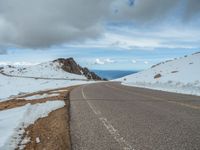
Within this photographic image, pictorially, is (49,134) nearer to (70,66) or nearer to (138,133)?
(138,133)

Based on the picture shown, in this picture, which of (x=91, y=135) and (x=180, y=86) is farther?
(x=180, y=86)

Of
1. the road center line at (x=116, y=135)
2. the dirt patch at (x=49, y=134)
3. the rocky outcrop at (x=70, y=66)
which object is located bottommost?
the dirt patch at (x=49, y=134)

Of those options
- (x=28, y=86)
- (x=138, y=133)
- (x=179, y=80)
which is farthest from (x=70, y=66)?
(x=138, y=133)

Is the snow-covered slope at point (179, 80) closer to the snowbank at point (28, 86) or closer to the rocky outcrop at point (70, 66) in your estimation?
the snowbank at point (28, 86)

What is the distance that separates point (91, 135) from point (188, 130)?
2.52 meters

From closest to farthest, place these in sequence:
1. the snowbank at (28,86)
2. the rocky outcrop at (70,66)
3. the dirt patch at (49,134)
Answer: the dirt patch at (49,134) < the snowbank at (28,86) < the rocky outcrop at (70,66)

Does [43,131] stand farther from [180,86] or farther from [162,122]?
[180,86]

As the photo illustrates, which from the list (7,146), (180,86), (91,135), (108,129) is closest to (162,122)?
(108,129)

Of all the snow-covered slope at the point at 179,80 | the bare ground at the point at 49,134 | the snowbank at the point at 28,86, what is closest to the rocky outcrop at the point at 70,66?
the snowbank at the point at 28,86

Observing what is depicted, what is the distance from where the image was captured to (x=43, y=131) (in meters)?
7.76

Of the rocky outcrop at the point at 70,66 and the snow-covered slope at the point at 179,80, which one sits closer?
the snow-covered slope at the point at 179,80

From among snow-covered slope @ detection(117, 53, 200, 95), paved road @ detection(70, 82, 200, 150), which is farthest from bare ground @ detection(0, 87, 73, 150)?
snow-covered slope @ detection(117, 53, 200, 95)

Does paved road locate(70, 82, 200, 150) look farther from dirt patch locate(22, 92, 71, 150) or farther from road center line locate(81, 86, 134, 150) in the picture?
dirt patch locate(22, 92, 71, 150)

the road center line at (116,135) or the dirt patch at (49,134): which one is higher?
the road center line at (116,135)
